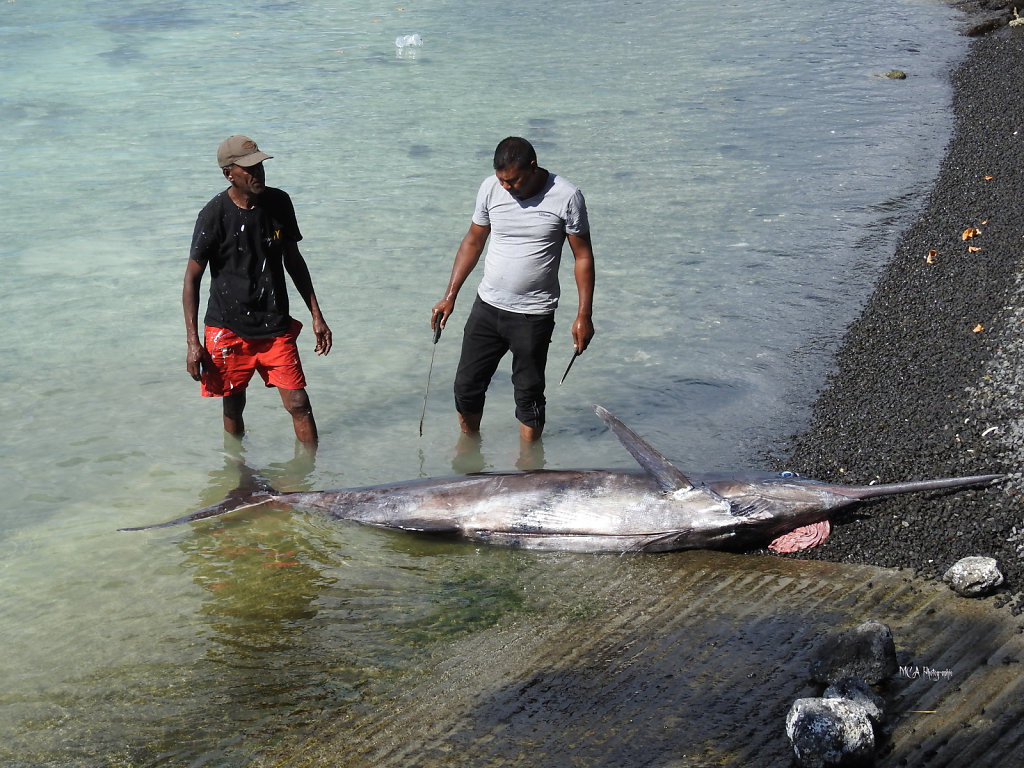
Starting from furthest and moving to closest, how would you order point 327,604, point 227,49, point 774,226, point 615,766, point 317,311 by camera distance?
1. point 227,49
2. point 774,226
3. point 317,311
4. point 327,604
5. point 615,766

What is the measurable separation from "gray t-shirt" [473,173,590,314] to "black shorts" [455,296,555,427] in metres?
0.09

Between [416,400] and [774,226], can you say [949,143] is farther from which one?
→ [416,400]

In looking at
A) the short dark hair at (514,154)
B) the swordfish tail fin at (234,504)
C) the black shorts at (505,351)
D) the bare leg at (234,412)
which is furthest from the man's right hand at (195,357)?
the short dark hair at (514,154)

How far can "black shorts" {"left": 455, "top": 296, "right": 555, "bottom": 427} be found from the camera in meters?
6.38

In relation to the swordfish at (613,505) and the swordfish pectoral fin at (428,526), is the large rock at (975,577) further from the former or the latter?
the swordfish pectoral fin at (428,526)

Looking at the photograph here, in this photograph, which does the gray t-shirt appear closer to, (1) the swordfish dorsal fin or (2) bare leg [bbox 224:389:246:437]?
(1) the swordfish dorsal fin

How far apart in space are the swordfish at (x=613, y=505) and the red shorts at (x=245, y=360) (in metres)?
0.71

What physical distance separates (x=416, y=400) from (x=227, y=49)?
15.0 metres

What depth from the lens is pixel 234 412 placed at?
7109 millimetres

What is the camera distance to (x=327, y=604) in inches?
222

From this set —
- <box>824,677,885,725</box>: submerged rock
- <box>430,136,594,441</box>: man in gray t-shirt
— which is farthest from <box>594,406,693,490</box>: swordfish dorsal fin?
<box>824,677,885,725</box>: submerged rock

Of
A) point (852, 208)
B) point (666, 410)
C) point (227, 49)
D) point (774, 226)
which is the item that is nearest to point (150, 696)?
point (666, 410)

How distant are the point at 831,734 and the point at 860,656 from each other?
0.59 m

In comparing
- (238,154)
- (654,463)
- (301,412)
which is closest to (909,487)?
(654,463)
